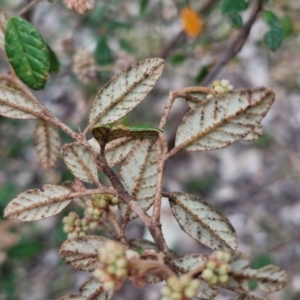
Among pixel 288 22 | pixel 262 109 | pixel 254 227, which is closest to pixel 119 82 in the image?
pixel 262 109

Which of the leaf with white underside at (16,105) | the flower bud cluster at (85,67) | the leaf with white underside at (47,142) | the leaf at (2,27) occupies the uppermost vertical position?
the flower bud cluster at (85,67)

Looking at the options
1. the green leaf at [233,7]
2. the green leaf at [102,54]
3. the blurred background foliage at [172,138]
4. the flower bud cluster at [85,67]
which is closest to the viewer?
the green leaf at [233,7]

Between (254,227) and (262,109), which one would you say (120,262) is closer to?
(262,109)

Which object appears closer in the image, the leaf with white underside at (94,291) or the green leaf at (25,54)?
the leaf with white underside at (94,291)

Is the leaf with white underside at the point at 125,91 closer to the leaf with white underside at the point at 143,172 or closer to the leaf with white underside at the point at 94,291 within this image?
the leaf with white underside at the point at 143,172

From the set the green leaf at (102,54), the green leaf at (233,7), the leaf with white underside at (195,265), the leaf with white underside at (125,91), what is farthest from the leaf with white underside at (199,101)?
the green leaf at (102,54)

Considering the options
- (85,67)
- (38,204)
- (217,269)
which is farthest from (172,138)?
(217,269)

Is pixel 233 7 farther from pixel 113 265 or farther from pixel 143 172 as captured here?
pixel 113 265
